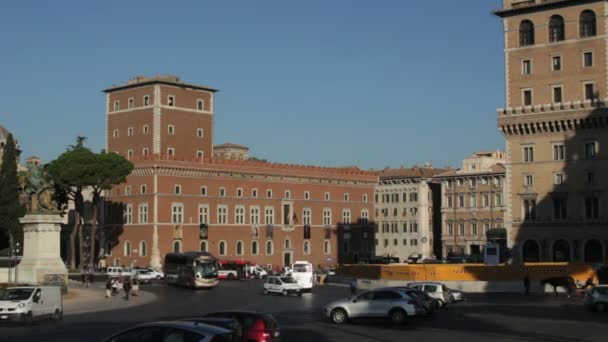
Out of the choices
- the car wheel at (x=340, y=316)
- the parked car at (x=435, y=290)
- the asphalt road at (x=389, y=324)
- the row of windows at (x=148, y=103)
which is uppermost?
the row of windows at (x=148, y=103)

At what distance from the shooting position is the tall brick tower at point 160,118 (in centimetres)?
9981

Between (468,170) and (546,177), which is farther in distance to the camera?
(468,170)

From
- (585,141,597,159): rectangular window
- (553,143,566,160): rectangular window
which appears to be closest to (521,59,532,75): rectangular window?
(553,143,566,160): rectangular window

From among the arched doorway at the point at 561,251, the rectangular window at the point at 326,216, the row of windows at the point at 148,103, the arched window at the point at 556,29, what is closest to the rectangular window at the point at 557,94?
the arched window at the point at 556,29

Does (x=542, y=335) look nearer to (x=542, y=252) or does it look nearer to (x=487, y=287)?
Answer: (x=487, y=287)

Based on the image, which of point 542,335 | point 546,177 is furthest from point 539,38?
point 542,335

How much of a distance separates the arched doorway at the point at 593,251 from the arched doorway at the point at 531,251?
413 centimetres

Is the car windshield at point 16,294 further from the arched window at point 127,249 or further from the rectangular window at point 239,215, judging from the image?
the rectangular window at point 239,215

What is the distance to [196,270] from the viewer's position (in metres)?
65.1

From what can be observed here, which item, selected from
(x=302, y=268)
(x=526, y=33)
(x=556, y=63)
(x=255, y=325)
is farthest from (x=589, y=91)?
(x=255, y=325)

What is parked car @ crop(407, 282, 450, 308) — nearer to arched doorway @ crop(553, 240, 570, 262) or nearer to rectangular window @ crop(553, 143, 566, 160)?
arched doorway @ crop(553, 240, 570, 262)

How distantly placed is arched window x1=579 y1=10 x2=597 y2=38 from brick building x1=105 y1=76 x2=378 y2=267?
41110 millimetres

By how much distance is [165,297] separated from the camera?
182ft

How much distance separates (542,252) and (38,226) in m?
40.0
